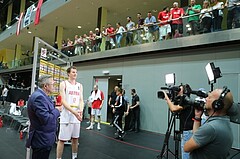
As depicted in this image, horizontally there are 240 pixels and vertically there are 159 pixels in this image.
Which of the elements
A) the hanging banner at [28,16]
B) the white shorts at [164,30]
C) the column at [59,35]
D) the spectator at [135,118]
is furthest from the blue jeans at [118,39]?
the hanging banner at [28,16]

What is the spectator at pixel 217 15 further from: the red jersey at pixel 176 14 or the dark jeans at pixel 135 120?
the dark jeans at pixel 135 120

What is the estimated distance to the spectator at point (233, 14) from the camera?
6.00m

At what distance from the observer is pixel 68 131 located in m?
3.33

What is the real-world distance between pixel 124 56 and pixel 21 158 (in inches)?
268

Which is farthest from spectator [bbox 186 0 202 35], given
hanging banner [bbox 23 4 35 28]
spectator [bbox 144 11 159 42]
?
hanging banner [bbox 23 4 35 28]

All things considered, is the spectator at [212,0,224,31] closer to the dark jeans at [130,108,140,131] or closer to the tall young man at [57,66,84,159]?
the dark jeans at [130,108,140,131]

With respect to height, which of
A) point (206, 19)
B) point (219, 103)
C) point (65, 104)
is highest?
point (206, 19)

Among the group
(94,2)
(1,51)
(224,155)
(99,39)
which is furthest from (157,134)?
(1,51)

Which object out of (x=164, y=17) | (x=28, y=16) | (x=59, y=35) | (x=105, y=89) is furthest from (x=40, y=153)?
(x=28, y=16)

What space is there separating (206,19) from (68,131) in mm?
5732

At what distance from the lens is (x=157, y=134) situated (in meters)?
7.85

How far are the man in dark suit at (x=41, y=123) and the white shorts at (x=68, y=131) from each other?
35.1 inches

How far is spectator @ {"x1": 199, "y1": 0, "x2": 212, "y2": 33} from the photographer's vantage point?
6.61 m

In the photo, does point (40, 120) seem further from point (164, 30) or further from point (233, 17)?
point (164, 30)
